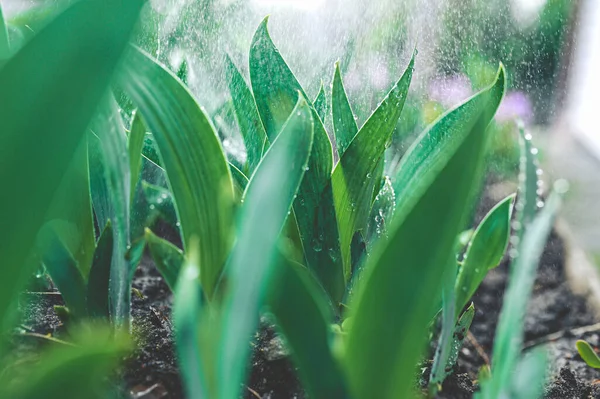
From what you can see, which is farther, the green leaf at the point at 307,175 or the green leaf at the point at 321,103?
the green leaf at the point at 321,103

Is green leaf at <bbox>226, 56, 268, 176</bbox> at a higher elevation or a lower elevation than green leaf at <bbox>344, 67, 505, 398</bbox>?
higher

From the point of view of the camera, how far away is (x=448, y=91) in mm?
2180

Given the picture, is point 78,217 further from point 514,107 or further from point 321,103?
point 514,107

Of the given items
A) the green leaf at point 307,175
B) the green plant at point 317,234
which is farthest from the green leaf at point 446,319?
the green leaf at point 307,175

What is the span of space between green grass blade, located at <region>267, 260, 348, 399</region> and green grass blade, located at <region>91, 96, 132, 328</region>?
0.18 m

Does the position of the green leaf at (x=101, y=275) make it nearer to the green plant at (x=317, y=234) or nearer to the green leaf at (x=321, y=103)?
the green plant at (x=317, y=234)

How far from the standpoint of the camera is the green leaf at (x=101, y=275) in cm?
50

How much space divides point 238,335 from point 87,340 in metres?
0.08

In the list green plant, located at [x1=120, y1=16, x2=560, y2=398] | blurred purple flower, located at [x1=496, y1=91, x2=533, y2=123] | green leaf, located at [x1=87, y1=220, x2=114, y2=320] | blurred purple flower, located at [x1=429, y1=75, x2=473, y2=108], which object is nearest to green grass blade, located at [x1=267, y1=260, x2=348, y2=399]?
green plant, located at [x1=120, y1=16, x2=560, y2=398]

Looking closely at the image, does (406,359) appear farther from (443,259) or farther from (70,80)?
(70,80)

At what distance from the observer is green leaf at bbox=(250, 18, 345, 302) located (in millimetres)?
570

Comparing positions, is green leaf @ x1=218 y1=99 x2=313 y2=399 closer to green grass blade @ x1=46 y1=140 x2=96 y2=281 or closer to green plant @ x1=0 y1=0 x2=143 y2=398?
green plant @ x1=0 y1=0 x2=143 y2=398

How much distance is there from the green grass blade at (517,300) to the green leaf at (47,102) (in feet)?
0.80

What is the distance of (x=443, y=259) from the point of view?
0.31 m
